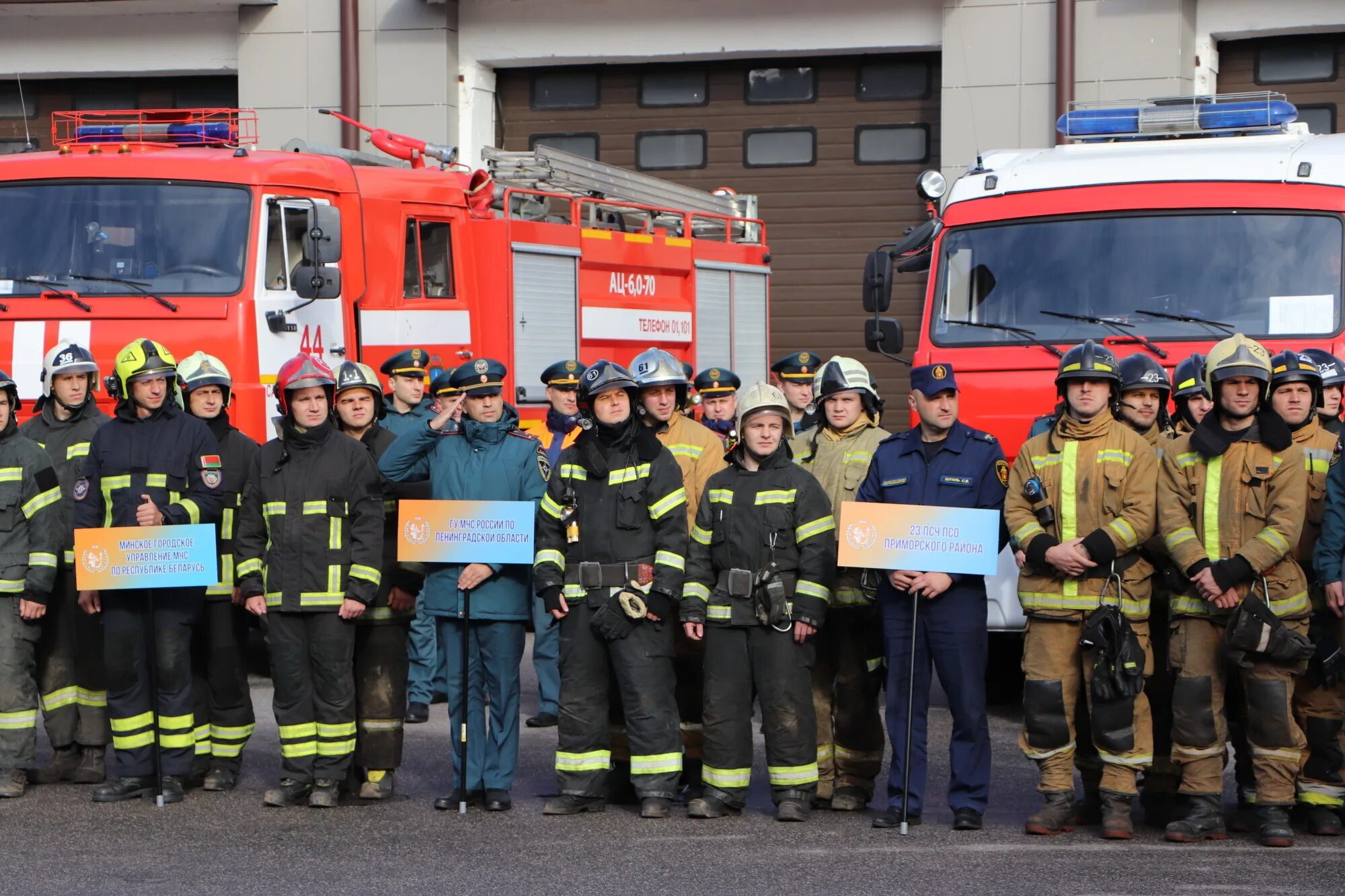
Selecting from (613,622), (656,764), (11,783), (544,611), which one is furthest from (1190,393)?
(11,783)

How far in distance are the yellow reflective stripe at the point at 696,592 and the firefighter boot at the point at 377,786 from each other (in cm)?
159

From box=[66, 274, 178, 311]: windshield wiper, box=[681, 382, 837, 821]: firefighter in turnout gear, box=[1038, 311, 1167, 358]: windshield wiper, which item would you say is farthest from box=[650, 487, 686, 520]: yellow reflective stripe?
box=[66, 274, 178, 311]: windshield wiper

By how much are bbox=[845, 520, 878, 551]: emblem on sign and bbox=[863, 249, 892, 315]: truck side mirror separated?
10.9 feet

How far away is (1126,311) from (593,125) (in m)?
9.84

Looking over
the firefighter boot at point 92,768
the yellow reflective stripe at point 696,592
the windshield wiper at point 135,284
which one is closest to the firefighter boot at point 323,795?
the firefighter boot at point 92,768

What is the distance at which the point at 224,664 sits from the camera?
834cm

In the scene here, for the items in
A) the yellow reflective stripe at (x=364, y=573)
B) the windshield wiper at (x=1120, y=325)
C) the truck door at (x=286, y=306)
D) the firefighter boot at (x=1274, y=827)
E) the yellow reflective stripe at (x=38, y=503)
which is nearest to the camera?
the firefighter boot at (x=1274, y=827)

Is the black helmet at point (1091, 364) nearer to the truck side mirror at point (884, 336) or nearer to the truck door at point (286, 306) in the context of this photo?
the truck side mirror at point (884, 336)

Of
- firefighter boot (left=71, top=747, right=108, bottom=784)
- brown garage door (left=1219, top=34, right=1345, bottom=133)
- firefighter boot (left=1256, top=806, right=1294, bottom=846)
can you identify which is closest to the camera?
firefighter boot (left=1256, top=806, right=1294, bottom=846)

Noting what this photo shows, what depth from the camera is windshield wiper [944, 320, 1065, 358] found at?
30.9ft

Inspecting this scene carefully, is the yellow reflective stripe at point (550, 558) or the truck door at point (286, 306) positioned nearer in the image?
the yellow reflective stripe at point (550, 558)

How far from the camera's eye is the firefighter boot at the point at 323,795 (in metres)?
7.88

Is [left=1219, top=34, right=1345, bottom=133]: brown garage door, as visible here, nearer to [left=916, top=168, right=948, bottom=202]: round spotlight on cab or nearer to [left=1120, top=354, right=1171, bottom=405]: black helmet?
[left=916, top=168, right=948, bottom=202]: round spotlight on cab

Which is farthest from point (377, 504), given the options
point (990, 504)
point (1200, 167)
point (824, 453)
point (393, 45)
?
point (393, 45)
